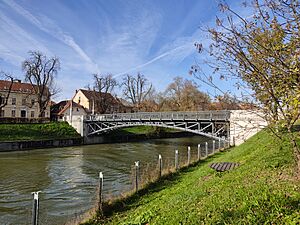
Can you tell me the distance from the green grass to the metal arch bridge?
311 cm

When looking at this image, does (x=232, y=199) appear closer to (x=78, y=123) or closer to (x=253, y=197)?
(x=253, y=197)

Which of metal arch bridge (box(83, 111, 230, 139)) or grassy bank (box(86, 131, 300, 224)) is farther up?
metal arch bridge (box(83, 111, 230, 139))

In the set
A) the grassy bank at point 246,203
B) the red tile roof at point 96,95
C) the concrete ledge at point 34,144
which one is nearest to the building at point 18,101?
the red tile roof at point 96,95

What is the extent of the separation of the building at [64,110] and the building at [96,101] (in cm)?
245

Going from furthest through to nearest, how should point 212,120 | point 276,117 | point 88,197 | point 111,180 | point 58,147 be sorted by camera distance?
point 58,147
point 212,120
point 111,180
point 88,197
point 276,117

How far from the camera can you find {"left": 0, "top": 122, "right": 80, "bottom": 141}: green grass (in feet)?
105

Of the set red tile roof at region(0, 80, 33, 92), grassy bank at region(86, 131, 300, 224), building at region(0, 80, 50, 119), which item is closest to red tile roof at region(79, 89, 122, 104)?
building at region(0, 80, 50, 119)

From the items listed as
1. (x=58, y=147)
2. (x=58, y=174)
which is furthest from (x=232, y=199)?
(x=58, y=147)

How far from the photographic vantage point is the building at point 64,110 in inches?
2437

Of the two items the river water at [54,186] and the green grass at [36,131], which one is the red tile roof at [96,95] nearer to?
the green grass at [36,131]

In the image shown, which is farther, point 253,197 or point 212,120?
point 212,120

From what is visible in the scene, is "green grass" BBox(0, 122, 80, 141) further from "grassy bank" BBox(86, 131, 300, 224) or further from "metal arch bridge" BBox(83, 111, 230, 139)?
"grassy bank" BBox(86, 131, 300, 224)

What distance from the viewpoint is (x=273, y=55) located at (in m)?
4.30

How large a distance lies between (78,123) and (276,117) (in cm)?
3801
